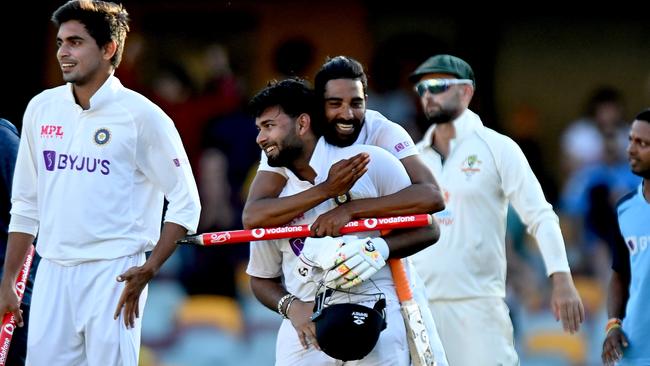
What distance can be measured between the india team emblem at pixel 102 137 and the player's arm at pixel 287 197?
0.69 metres

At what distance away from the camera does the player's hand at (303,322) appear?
5.85m

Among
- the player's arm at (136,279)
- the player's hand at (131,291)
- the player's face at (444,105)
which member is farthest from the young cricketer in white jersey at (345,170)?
the player's face at (444,105)

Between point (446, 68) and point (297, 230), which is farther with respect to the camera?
point (446, 68)

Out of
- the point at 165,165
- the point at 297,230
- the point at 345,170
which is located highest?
the point at 165,165

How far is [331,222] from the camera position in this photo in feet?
19.3

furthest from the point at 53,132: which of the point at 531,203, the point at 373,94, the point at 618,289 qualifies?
the point at 373,94

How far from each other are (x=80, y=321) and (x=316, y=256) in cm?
114

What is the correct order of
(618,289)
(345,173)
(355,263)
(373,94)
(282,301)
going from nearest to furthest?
(355,263) < (345,173) < (282,301) < (618,289) < (373,94)

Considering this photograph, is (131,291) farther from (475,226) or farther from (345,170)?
(475,226)

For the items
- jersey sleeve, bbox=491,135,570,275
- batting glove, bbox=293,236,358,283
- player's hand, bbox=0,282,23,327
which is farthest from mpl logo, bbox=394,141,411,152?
player's hand, bbox=0,282,23,327

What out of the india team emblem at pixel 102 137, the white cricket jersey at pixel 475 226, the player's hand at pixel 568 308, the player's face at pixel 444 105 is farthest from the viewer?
the player's face at pixel 444 105

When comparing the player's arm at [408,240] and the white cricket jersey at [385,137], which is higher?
the white cricket jersey at [385,137]

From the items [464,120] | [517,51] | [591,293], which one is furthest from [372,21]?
[464,120]

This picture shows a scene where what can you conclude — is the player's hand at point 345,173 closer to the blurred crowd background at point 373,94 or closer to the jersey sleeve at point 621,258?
the jersey sleeve at point 621,258
